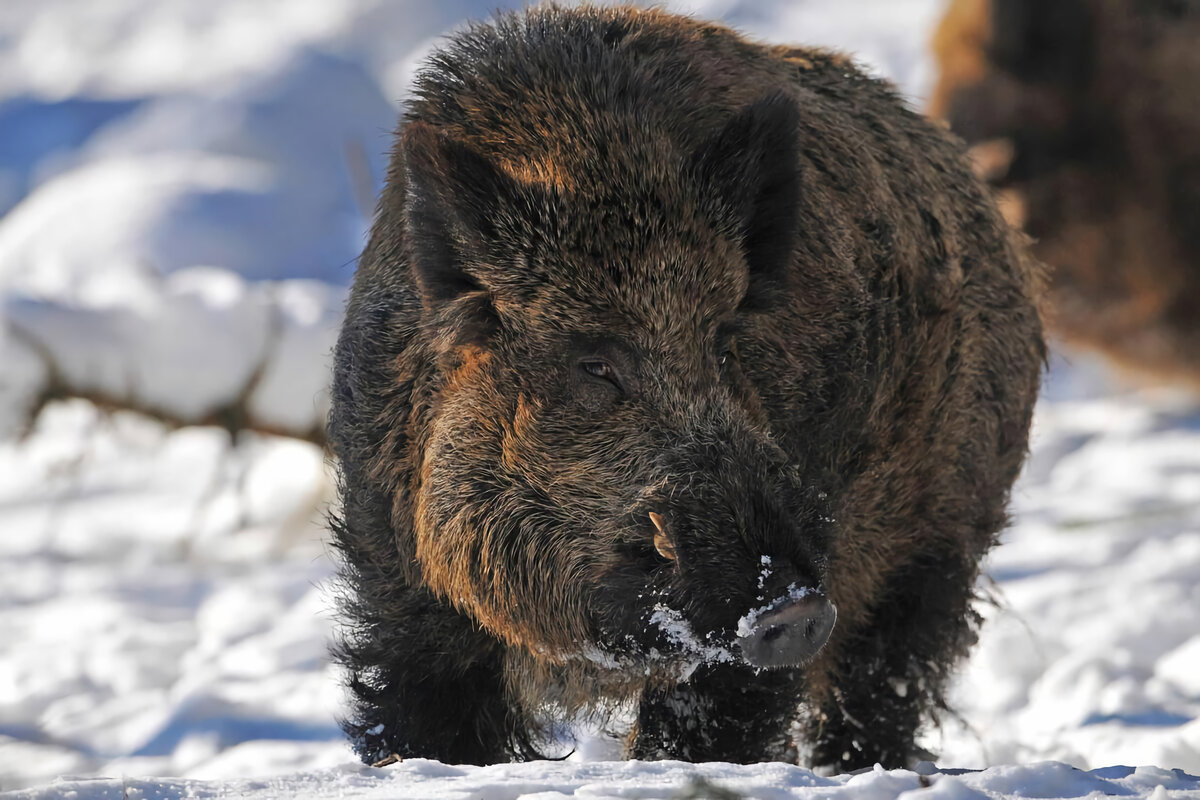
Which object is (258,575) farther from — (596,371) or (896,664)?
(596,371)

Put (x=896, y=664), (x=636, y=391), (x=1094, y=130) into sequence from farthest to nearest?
(x=1094, y=130)
(x=896, y=664)
(x=636, y=391)

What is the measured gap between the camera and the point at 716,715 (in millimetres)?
3303

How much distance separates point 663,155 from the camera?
9.68 feet

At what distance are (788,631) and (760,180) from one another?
1187 millimetres

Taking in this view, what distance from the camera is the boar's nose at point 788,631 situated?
237 cm

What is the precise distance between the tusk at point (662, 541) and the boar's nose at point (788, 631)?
A: 0.25 m

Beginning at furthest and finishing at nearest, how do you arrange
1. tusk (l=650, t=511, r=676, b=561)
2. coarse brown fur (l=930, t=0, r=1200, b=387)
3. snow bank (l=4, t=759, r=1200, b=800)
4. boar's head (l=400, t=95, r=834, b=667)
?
coarse brown fur (l=930, t=0, r=1200, b=387) → boar's head (l=400, t=95, r=834, b=667) → tusk (l=650, t=511, r=676, b=561) → snow bank (l=4, t=759, r=1200, b=800)

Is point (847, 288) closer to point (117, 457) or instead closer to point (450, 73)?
point (450, 73)

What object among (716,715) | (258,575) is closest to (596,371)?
(716,715)

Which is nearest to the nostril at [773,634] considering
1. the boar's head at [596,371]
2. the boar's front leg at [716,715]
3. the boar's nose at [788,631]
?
the boar's nose at [788,631]

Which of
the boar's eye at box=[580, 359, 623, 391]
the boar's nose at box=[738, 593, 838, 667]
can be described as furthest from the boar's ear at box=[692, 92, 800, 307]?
the boar's nose at box=[738, 593, 838, 667]

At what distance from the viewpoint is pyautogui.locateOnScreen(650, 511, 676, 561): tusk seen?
8.49 ft

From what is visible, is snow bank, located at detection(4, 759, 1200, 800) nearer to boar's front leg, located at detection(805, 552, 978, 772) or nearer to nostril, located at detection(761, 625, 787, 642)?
nostril, located at detection(761, 625, 787, 642)

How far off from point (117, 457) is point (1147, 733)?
31.0ft
